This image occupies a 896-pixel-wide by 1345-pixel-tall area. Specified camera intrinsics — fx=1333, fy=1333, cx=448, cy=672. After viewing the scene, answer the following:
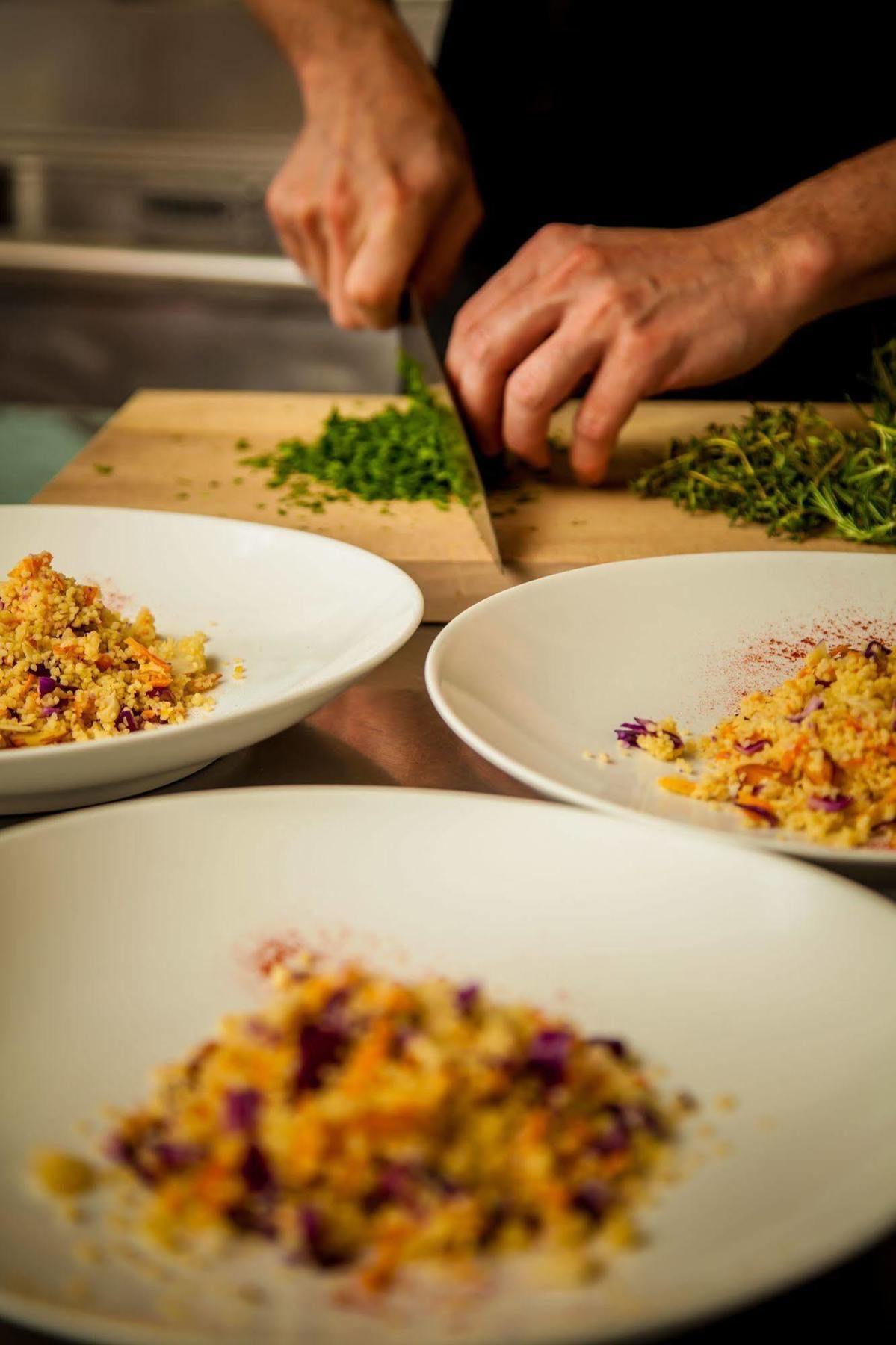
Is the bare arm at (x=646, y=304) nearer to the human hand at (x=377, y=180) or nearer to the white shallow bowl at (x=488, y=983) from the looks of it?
the human hand at (x=377, y=180)

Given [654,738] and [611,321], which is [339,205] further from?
[654,738]

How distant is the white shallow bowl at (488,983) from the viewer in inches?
Result: 18.6

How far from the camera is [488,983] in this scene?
673 mm

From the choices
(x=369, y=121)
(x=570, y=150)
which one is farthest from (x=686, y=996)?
(x=570, y=150)

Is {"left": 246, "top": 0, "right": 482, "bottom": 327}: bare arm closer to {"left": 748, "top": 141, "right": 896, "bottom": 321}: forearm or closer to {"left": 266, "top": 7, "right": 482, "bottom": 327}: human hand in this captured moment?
{"left": 266, "top": 7, "right": 482, "bottom": 327}: human hand

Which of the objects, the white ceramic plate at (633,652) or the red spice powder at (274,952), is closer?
the red spice powder at (274,952)

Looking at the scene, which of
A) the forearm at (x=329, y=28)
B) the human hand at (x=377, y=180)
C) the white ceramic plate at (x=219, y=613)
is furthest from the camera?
the forearm at (x=329, y=28)

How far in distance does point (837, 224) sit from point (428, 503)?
2.08ft

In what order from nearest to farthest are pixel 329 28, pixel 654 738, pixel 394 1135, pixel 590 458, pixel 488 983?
pixel 394 1135 → pixel 488 983 → pixel 654 738 → pixel 590 458 → pixel 329 28

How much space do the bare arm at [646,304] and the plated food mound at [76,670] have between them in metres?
0.73

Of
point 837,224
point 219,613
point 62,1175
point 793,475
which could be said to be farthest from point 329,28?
point 62,1175

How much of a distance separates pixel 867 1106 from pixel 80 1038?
36 centimetres

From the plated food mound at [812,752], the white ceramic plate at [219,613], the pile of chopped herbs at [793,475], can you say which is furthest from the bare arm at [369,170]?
the plated food mound at [812,752]

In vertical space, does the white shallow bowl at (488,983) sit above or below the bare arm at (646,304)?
above
